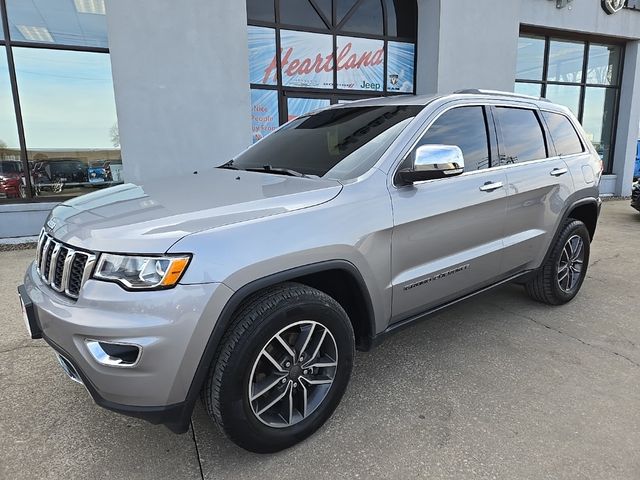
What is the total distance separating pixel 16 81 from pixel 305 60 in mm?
4835

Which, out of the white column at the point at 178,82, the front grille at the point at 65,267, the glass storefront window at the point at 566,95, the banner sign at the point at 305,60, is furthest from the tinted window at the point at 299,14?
the front grille at the point at 65,267

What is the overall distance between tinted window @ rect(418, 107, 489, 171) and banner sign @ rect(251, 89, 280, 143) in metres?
5.72

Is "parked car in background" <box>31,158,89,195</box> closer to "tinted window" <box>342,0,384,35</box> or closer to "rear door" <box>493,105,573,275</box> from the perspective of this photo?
"tinted window" <box>342,0,384,35</box>

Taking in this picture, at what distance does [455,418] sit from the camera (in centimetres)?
267

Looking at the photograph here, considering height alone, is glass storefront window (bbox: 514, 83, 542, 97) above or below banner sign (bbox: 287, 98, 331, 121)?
above

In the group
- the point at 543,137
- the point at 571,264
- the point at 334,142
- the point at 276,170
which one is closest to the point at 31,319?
the point at 276,170

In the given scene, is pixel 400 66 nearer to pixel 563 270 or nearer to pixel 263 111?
pixel 263 111

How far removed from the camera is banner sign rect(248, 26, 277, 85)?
27.6 feet

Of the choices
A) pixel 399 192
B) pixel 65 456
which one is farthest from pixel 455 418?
pixel 65 456

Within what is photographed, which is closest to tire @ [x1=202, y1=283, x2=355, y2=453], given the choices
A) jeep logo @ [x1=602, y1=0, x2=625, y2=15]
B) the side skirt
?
the side skirt

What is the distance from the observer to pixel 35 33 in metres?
7.02

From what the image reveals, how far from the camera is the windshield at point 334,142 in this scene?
2816 millimetres

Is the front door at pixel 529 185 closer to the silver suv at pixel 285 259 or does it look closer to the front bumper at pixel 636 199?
the silver suv at pixel 285 259

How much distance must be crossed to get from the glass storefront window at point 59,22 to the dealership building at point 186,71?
0.05 feet
